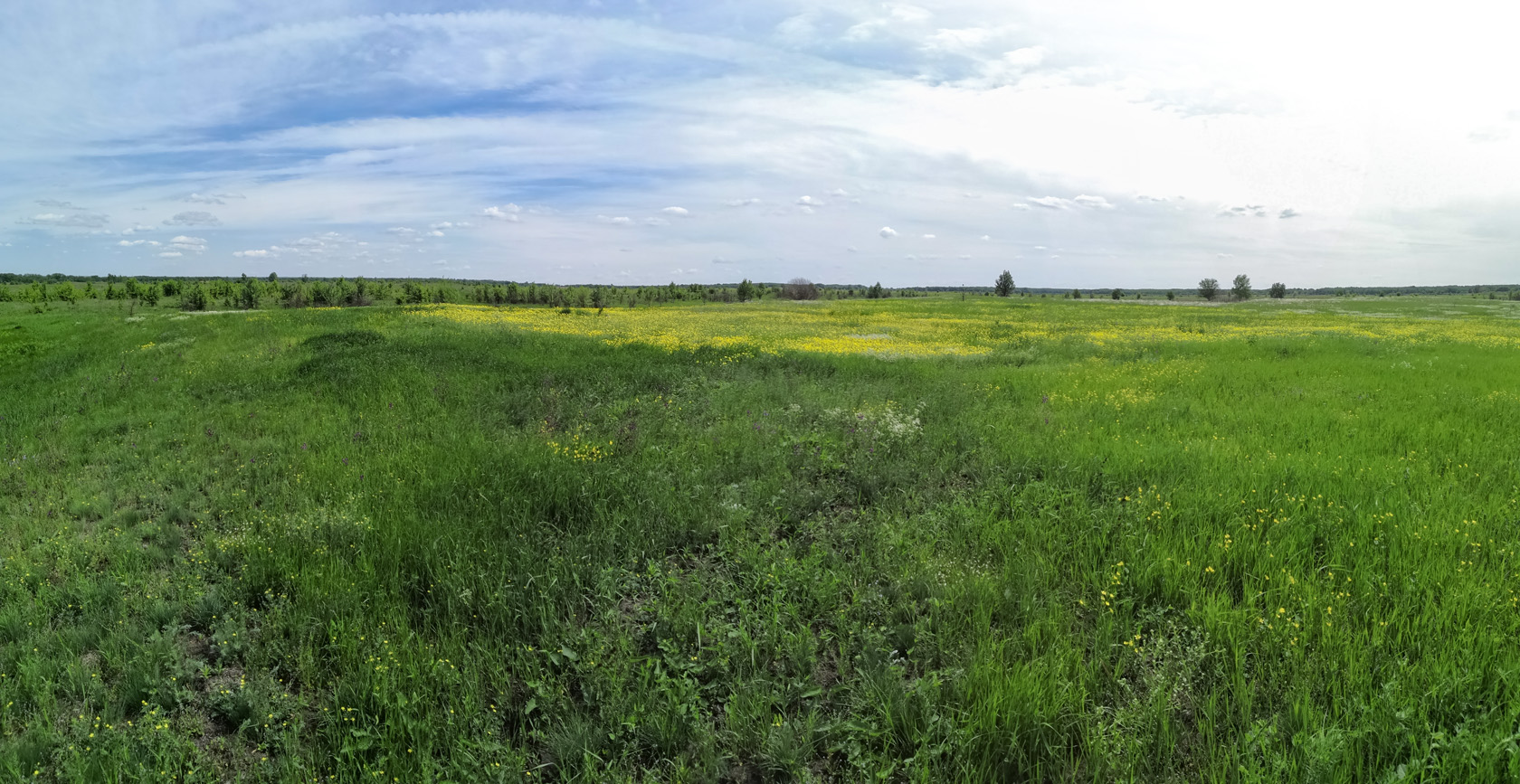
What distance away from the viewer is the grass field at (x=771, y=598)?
11.2 ft

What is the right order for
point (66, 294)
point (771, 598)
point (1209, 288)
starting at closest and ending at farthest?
point (771, 598) → point (66, 294) → point (1209, 288)

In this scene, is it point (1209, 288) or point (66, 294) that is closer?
point (66, 294)

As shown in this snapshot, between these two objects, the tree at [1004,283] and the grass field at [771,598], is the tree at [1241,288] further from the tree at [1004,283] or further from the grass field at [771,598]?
the grass field at [771,598]

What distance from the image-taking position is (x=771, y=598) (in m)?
4.85

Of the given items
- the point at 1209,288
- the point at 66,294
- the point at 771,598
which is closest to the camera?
the point at 771,598

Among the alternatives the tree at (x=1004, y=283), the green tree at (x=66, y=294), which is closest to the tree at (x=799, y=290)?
the tree at (x=1004, y=283)

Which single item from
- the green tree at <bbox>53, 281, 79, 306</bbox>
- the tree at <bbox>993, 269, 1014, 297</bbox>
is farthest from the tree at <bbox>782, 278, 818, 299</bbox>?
the green tree at <bbox>53, 281, 79, 306</bbox>

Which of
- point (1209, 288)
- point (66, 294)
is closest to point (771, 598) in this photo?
point (66, 294)

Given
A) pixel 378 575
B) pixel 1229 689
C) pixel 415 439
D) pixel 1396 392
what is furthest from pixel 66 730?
pixel 1396 392

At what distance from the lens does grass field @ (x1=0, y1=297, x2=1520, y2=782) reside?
341 cm

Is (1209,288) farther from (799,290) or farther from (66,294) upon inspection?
(66,294)

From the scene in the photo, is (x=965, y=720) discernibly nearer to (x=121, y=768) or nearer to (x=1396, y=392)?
(x=121, y=768)

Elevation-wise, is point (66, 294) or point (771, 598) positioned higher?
point (66, 294)

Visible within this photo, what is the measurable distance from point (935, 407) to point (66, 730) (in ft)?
34.6
